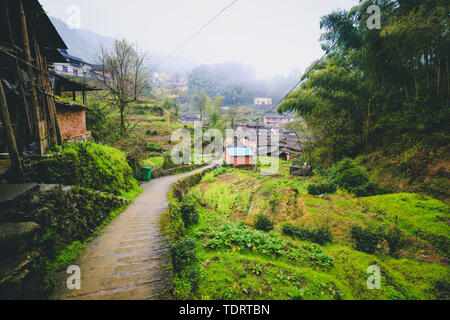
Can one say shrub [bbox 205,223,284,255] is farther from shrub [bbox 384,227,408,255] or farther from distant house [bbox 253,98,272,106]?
distant house [bbox 253,98,272,106]

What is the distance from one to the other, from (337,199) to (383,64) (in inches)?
Answer: 316

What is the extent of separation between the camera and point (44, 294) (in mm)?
2592

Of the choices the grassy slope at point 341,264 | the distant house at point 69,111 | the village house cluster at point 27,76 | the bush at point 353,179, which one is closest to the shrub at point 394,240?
the grassy slope at point 341,264

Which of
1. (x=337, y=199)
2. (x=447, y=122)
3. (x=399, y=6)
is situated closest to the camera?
(x=447, y=122)

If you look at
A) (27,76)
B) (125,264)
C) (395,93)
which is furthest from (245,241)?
(395,93)

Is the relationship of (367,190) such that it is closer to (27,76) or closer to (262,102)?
(27,76)

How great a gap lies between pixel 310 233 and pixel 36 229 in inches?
294

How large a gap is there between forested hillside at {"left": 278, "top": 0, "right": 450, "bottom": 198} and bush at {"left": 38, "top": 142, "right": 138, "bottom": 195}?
9438mm

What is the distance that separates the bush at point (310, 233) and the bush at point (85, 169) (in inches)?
276

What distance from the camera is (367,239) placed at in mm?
Result: 5609

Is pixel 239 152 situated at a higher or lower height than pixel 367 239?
higher

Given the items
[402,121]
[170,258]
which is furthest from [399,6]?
[170,258]

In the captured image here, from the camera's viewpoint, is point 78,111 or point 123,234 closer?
point 123,234
